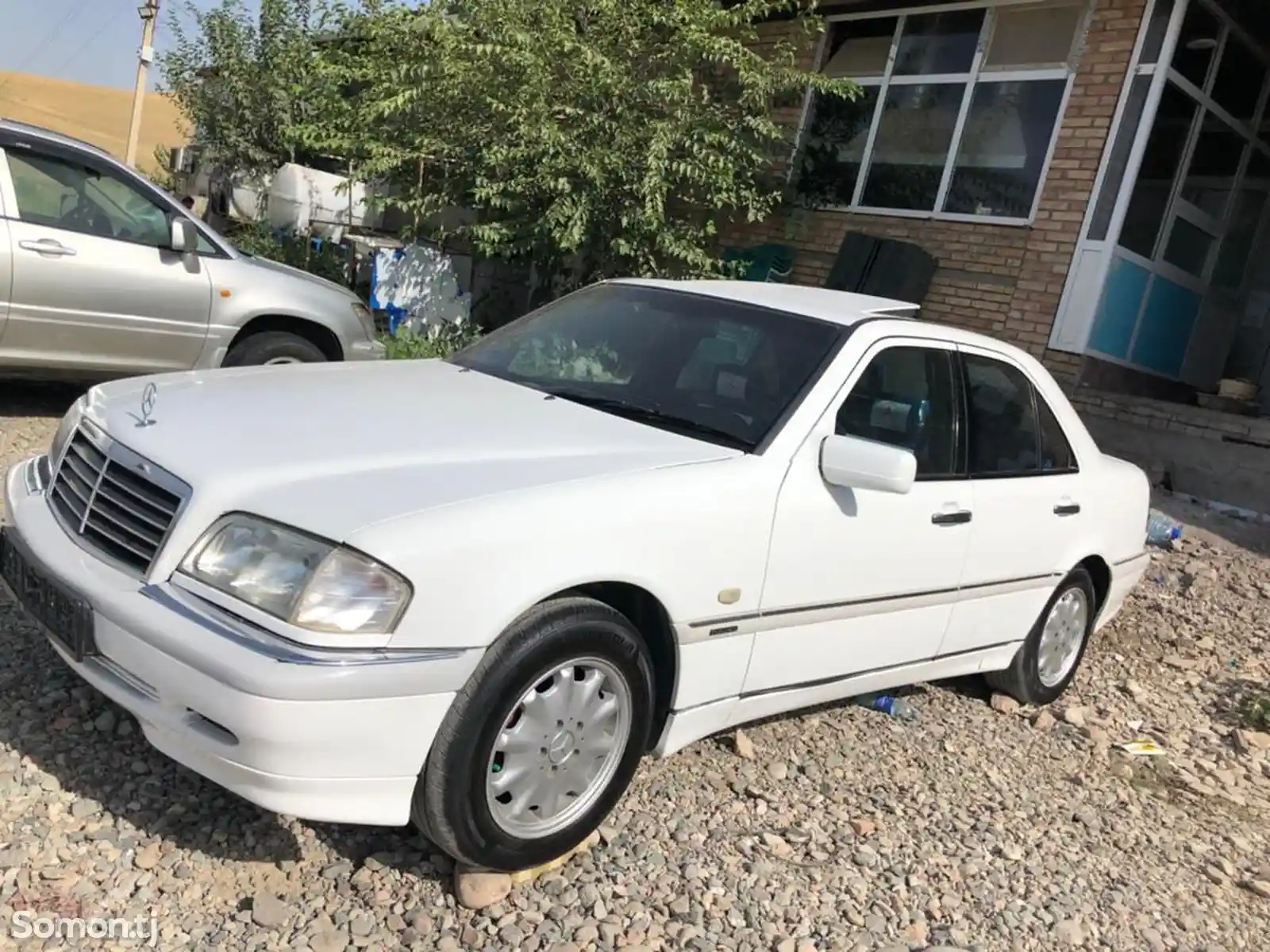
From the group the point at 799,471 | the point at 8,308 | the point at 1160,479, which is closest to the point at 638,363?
the point at 799,471

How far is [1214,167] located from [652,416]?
9299mm

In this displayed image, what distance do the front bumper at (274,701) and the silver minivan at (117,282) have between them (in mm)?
3923

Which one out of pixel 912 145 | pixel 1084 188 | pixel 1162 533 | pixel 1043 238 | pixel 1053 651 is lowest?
pixel 1053 651

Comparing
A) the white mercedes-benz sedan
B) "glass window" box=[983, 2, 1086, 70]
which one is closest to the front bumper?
the white mercedes-benz sedan

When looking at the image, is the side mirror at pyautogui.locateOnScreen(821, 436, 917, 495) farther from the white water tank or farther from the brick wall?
the white water tank

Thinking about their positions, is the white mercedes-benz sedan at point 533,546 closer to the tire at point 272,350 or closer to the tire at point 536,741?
the tire at point 536,741

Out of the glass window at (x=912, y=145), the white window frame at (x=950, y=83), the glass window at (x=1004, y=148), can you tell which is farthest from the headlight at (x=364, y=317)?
the glass window at (x=1004, y=148)

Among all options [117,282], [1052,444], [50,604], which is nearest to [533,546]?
[50,604]

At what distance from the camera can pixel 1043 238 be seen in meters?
9.35

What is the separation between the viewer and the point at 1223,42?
9602 mm

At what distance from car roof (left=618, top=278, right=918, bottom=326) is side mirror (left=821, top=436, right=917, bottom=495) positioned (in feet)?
2.07

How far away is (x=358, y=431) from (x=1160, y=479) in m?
7.72

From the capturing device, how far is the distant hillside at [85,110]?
53.2 metres

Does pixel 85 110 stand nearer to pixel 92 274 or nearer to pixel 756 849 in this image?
pixel 92 274
